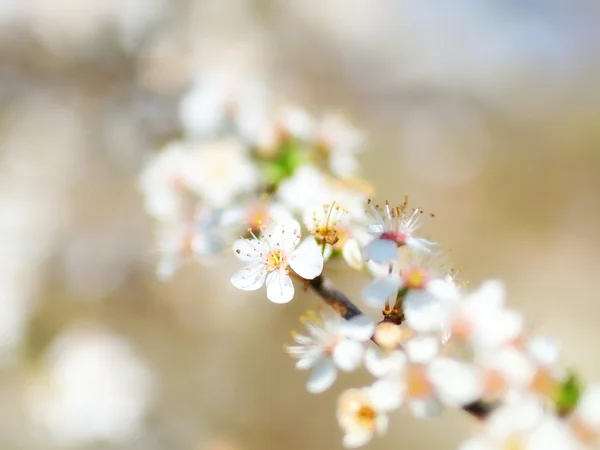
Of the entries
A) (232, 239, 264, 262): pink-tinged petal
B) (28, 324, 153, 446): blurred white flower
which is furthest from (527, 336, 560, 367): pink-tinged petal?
(28, 324, 153, 446): blurred white flower

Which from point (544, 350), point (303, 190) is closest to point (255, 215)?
point (303, 190)

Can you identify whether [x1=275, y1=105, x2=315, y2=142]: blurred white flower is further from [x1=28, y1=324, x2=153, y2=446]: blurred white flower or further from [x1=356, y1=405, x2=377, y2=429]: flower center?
[x1=28, y1=324, x2=153, y2=446]: blurred white flower

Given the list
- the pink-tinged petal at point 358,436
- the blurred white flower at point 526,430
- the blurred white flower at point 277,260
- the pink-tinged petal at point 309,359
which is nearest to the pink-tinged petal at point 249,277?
the blurred white flower at point 277,260

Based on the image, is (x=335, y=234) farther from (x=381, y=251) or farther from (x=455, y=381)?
(x=455, y=381)

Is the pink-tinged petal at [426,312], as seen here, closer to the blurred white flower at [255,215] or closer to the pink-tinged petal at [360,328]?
the pink-tinged petal at [360,328]

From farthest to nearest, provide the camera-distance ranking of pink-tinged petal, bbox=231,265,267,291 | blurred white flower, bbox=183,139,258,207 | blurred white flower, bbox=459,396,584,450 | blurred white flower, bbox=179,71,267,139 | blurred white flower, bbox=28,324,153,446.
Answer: blurred white flower, bbox=28,324,153,446 < blurred white flower, bbox=179,71,267,139 < blurred white flower, bbox=183,139,258,207 < pink-tinged petal, bbox=231,265,267,291 < blurred white flower, bbox=459,396,584,450

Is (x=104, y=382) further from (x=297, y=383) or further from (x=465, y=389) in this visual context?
(x=465, y=389)
